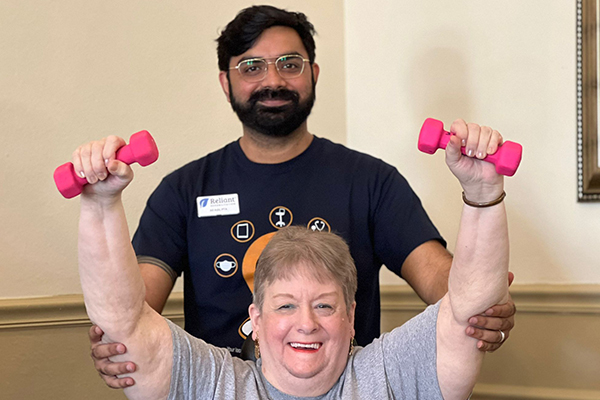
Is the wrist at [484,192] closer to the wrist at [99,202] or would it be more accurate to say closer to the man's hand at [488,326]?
the man's hand at [488,326]

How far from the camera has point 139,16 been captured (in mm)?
2357

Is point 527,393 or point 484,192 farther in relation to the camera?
point 527,393

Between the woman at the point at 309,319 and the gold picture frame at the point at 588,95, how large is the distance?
1241 millimetres

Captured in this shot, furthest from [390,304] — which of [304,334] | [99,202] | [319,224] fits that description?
[99,202]

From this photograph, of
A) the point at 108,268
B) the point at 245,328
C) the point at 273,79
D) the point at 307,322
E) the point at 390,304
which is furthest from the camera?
the point at 390,304

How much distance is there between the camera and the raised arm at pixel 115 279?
1185mm

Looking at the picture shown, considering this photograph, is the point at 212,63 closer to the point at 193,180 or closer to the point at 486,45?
the point at 193,180

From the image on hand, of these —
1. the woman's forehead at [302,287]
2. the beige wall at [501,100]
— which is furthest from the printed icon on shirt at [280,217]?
the beige wall at [501,100]

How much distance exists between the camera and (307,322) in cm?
134

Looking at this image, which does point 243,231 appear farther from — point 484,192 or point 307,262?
point 484,192

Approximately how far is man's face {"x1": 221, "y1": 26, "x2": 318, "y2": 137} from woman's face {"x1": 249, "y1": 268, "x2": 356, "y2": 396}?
34.1 inches

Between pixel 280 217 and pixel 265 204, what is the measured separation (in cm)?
7

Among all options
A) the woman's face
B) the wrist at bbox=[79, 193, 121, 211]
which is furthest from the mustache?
the wrist at bbox=[79, 193, 121, 211]

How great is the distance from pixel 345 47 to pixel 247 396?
1.83 metres
